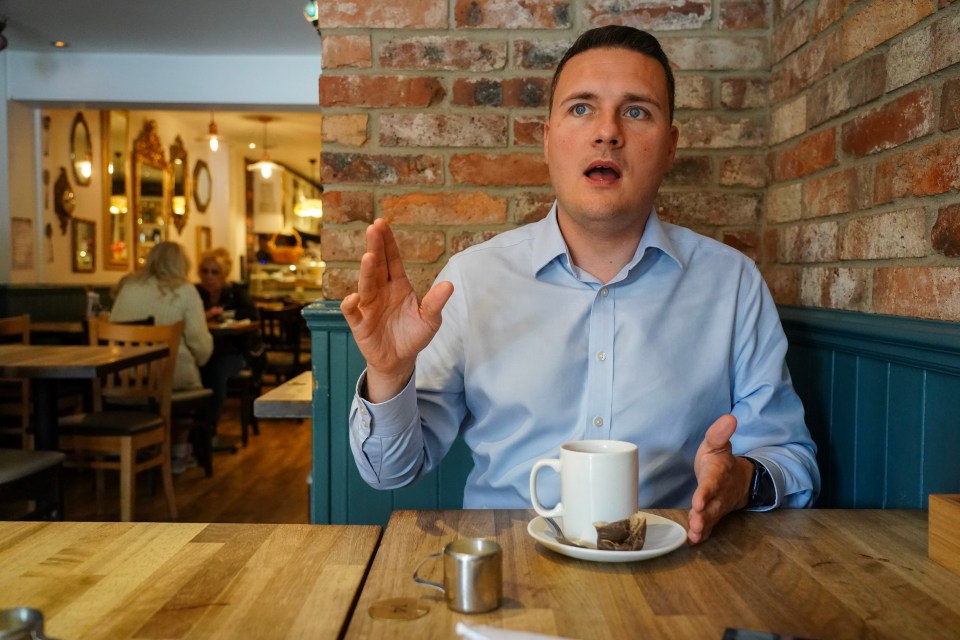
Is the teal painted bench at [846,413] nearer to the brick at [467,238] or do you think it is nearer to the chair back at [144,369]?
the brick at [467,238]

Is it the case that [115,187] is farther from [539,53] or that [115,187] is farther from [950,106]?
[950,106]

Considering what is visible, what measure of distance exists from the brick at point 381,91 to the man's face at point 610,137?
492 millimetres

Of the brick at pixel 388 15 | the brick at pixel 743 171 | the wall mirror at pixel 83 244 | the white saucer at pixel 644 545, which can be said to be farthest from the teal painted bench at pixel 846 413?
the wall mirror at pixel 83 244

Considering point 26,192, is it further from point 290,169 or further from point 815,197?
point 290,169

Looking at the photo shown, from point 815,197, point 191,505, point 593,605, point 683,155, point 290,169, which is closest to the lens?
point 593,605

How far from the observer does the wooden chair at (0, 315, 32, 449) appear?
13.5 feet

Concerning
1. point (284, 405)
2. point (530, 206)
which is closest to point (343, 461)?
point (284, 405)

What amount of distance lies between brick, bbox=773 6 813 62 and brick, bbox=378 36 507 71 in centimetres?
61

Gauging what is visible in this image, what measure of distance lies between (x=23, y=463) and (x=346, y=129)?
1698 millimetres

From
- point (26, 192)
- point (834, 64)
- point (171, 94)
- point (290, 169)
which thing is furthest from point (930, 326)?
point (290, 169)

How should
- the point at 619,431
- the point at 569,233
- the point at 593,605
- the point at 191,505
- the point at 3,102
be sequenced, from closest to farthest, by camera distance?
the point at 593,605 → the point at 619,431 → the point at 569,233 → the point at 191,505 → the point at 3,102

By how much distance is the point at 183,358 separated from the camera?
177 inches

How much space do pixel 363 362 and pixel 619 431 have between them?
73 cm

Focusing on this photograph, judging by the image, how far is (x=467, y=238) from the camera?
6.30ft
